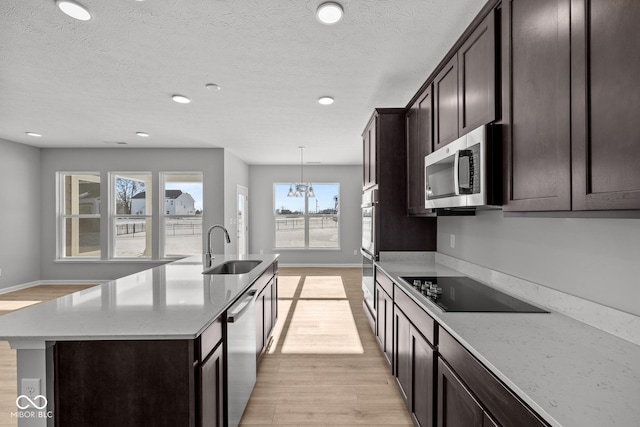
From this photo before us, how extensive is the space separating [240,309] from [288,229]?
6.23 meters

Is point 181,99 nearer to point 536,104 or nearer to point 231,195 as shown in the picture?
point 231,195

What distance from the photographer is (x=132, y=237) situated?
6070 mm

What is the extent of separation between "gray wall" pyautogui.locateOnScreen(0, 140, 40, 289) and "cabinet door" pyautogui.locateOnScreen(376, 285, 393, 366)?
6286 millimetres

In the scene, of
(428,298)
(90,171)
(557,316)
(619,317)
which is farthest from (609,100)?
(90,171)

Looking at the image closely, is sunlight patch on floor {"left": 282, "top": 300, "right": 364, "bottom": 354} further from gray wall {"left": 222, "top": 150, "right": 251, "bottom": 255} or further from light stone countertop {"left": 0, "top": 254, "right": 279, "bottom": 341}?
gray wall {"left": 222, "top": 150, "right": 251, "bottom": 255}

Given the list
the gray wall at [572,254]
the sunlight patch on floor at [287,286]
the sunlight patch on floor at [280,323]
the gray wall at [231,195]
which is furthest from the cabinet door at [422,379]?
the gray wall at [231,195]

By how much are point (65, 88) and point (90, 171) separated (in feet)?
11.1

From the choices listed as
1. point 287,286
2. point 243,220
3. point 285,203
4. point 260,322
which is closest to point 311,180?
point 285,203

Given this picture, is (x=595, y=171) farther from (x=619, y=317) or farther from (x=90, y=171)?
(x=90, y=171)

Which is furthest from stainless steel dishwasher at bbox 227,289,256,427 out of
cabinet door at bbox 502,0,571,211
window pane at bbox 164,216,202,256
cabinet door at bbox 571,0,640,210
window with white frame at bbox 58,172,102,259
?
window with white frame at bbox 58,172,102,259

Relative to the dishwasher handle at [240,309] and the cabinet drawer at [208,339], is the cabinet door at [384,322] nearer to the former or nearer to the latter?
the dishwasher handle at [240,309]

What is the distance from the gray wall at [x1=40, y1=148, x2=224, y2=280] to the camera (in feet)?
19.6

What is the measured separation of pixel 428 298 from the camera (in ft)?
5.86

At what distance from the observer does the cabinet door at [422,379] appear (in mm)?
1572
